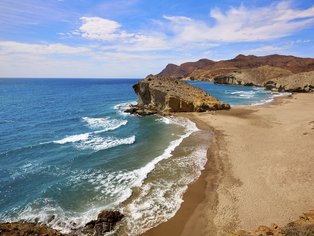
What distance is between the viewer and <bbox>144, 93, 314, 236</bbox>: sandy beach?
14.7m

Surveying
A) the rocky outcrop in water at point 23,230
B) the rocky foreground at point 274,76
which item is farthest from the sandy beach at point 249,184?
the rocky foreground at point 274,76

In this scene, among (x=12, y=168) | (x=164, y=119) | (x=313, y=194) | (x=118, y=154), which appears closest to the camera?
(x=313, y=194)

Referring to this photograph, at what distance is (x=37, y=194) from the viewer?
Result: 1836cm

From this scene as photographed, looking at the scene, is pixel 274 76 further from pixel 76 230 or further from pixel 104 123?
pixel 76 230

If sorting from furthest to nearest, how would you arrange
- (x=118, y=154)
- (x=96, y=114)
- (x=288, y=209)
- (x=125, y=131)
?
(x=96, y=114) → (x=125, y=131) → (x=118, y=154) → (x=288, y=209)

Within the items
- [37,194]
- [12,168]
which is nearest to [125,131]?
[12,168]

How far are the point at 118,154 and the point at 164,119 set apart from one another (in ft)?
55.1

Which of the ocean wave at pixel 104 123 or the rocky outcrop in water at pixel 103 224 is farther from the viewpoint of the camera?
the ocean wave at pixel 104 123

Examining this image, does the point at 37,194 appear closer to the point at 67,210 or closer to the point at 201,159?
the point at 67,210

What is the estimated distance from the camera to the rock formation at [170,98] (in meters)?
46.1

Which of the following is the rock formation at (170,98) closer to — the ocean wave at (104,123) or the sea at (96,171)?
the ocean wave at (104,123)

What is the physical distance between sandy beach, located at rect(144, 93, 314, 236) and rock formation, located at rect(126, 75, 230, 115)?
14023mm

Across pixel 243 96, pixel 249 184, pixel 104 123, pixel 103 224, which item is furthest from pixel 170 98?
pixel 243 96

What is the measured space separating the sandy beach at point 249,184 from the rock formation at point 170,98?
1402 centimetres
